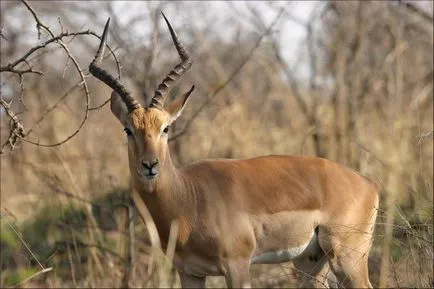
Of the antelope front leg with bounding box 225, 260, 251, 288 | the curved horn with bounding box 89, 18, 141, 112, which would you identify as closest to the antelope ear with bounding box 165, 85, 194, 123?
the curved horn with bounding box 89, 18, 141, 112

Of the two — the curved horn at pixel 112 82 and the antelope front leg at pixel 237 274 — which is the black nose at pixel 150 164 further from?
the antelope front leg at pixel 237 274

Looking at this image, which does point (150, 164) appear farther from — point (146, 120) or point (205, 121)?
point (205, 121)

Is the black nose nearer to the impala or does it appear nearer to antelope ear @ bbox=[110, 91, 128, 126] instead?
the impala

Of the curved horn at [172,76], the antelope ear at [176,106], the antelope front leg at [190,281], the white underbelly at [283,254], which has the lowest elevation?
the antelope front leg at [190,281]

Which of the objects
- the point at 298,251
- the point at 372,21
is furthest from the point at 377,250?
the point at 372,21

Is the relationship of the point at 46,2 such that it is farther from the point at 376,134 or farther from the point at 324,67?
the point at 376,134

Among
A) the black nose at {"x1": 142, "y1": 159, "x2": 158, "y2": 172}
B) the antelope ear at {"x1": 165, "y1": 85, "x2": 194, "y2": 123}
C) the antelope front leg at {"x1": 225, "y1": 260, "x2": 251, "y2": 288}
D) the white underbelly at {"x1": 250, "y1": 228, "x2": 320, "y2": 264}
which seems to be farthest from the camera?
the white underbelly at {"x1": 250, "y1": 228, "x2": 320, "y2": 264}

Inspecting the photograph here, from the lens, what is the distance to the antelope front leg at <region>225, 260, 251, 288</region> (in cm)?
610

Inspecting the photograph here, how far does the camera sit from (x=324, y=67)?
39.8 feet

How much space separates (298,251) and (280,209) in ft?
1.19

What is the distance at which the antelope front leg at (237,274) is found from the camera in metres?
6.10

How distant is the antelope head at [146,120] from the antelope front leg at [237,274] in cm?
82

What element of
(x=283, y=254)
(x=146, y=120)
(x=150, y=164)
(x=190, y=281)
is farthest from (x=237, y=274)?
(x=146, y=120)

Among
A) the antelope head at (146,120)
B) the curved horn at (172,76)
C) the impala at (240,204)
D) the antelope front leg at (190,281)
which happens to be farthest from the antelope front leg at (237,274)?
the curved horn at (172,76)
